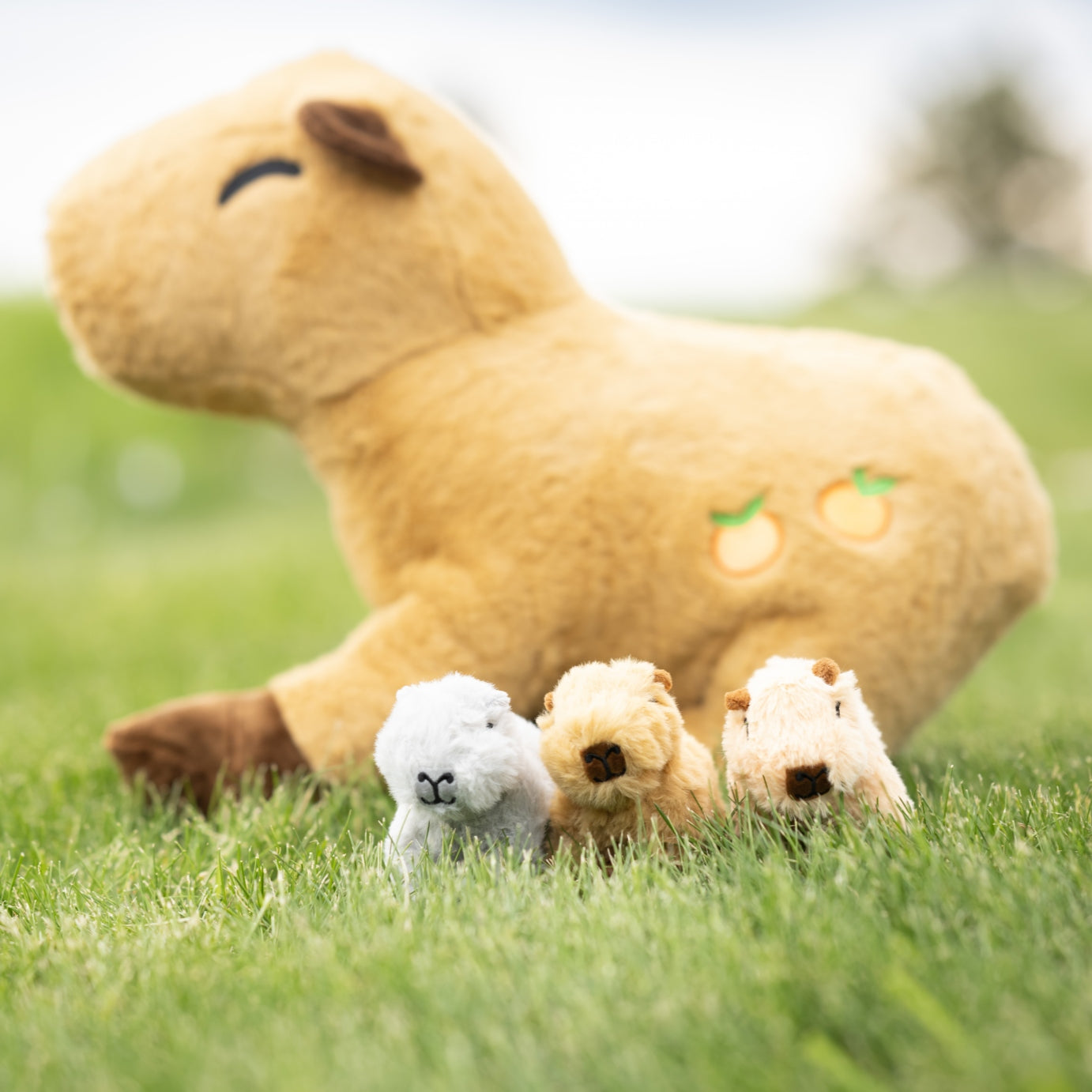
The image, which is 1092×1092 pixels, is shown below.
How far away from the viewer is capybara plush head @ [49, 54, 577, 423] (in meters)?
2.01

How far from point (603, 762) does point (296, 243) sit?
1.16 m

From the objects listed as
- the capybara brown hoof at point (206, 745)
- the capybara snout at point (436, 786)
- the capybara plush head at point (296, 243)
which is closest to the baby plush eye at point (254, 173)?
the capybara plush head at point (296, 243)

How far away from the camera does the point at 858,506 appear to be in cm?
186

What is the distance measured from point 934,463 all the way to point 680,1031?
1.18 m

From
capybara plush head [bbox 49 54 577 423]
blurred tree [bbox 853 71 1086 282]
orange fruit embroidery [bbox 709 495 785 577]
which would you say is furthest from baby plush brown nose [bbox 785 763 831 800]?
blurred tree [bbox 853 71 1086 282]

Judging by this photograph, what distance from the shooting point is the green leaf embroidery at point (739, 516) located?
1852mm

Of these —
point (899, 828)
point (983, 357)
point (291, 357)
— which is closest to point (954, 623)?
point (899, 828)

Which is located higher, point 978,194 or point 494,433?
point 494,433

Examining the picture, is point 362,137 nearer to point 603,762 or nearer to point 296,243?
point 296,243

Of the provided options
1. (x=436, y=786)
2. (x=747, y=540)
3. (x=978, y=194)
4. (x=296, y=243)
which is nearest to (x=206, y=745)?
(x=436, y=786)

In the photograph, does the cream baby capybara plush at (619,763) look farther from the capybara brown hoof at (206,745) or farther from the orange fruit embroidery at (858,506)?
the capybara brown hoof at (206,745)

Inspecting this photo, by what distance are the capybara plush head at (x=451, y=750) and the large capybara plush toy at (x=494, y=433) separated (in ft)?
1.48

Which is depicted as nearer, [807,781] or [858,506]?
[807,781]

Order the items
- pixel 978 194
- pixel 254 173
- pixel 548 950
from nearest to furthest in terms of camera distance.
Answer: pixel 548 950 → pixel 254 173 → pixel 978 194
